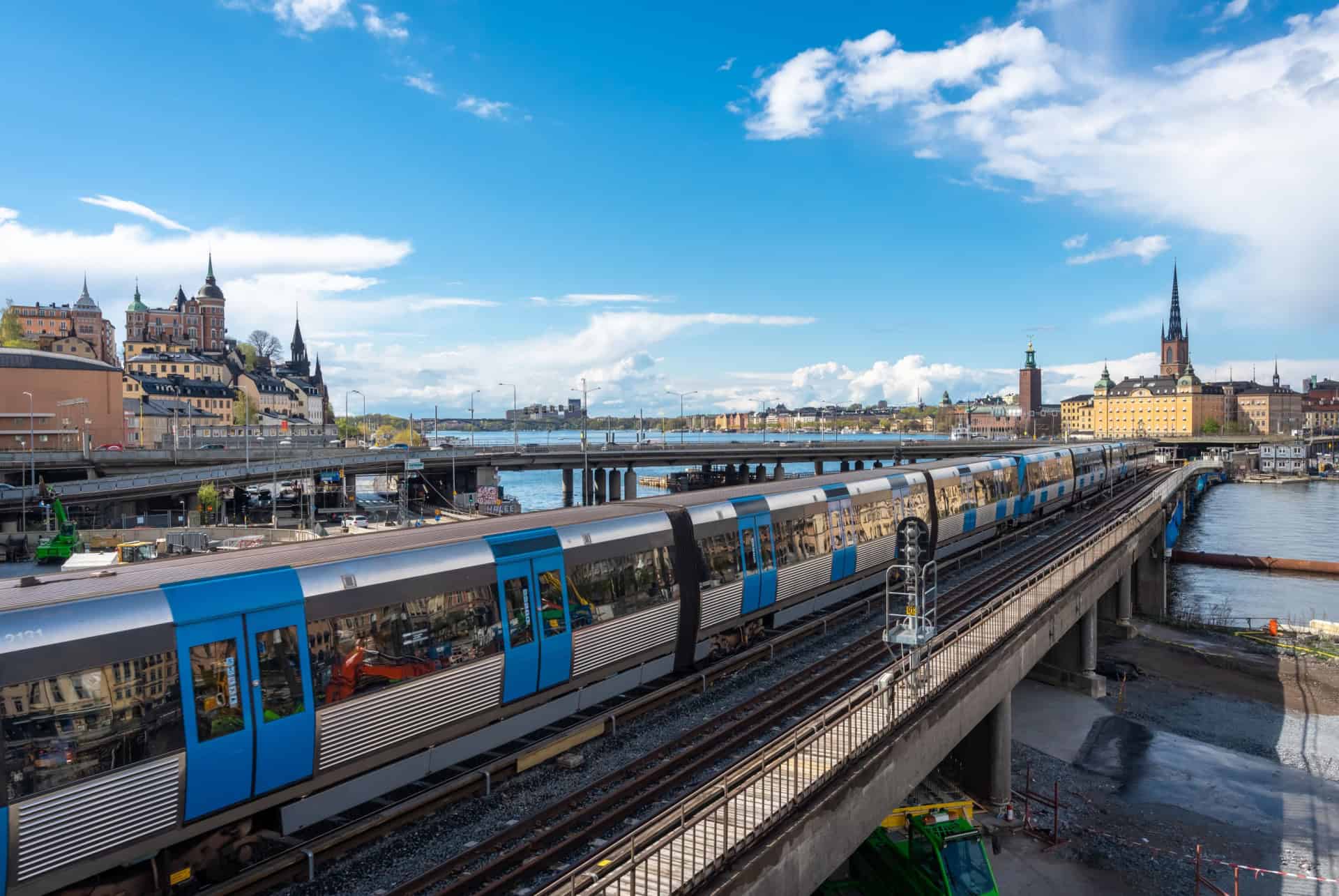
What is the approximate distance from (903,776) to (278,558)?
1023cm

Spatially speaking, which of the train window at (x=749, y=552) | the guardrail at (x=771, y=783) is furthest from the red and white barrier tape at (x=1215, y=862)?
the train window at (x=749, y=552)

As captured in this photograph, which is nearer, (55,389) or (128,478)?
(128,478)

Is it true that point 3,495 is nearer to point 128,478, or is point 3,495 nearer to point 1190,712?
point 128,478

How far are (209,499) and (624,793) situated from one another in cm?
5282

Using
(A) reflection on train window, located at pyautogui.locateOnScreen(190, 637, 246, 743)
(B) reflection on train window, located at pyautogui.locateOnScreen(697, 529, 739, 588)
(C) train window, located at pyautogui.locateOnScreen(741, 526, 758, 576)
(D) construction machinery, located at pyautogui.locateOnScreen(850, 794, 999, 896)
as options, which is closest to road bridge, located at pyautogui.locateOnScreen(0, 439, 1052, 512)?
(C) train window, located at pyautogui.locateOnScreen(741, 526, 758, 576)

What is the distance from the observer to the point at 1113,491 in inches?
2442

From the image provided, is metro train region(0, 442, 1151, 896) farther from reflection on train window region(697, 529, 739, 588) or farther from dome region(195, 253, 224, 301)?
dome region(195, 253, 224, 301)

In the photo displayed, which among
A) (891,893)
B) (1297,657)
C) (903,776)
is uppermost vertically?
(903,776)

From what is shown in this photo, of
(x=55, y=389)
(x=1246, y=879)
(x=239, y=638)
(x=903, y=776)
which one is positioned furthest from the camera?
(x=55, y=389)

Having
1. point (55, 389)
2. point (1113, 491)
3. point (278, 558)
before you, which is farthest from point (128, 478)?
point (1113, 491)

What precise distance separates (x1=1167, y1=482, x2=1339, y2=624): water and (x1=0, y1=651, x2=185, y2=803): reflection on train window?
55408mm

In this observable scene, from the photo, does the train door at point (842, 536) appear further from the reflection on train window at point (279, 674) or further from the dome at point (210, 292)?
the dome at point (210, 292)

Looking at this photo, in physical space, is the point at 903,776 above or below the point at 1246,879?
above

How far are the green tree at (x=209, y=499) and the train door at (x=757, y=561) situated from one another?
4870 centimetres
